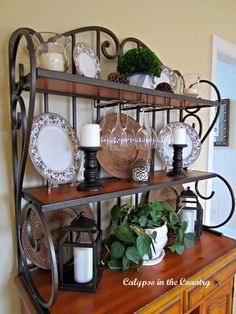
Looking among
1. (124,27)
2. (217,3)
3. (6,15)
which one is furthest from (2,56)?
(217,3)

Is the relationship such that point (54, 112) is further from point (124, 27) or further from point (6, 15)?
point (124, 27)

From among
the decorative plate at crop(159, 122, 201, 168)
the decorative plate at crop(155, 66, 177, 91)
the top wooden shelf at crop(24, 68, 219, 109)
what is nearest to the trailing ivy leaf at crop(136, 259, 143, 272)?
the decorative plate at crop(159, 122, 201, 168)

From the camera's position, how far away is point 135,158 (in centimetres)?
111

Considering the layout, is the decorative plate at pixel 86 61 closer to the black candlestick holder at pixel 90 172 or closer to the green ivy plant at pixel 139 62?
the green ivy plant at pixel 139 62

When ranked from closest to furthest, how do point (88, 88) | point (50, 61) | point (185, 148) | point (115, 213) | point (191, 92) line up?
point (50, 61) → point (88, 88) → point (115, 213) → point (191, 92) → point (185, 148)

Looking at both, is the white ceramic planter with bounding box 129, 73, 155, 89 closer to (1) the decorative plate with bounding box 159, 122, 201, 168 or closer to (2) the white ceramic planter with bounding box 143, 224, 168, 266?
(1) the decorative plate with bounding box 159, 122, 201, 168

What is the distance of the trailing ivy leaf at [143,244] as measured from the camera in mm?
896

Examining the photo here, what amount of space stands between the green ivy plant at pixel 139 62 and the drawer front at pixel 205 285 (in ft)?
2.78

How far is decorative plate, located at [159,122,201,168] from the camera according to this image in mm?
1245

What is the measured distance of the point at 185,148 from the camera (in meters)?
1.30

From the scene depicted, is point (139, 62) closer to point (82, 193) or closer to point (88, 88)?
point (88, 88)

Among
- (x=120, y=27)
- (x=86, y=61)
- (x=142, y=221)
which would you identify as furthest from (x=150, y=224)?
(x=120, y=27)

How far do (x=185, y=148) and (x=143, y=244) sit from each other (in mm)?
617

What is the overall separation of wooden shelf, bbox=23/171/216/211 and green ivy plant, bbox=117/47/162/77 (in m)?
0.44
